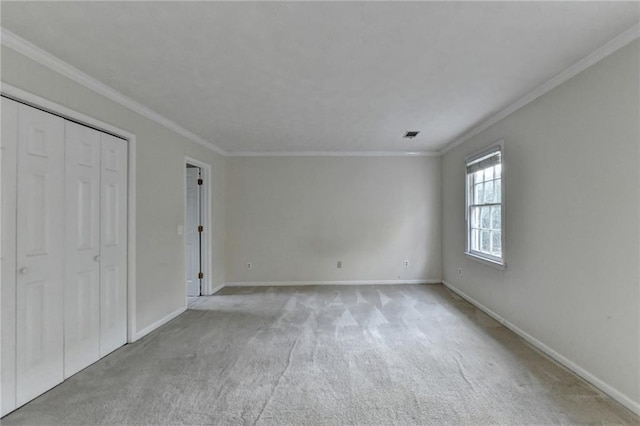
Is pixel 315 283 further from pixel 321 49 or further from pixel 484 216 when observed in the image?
pixel 321 49

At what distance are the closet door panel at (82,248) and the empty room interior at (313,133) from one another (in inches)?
0.7

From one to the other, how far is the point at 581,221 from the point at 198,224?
4.78 meters

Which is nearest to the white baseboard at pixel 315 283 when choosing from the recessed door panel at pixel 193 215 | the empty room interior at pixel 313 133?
the recessed door panel at pixel 193 215

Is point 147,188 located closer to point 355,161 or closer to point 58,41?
point 58,41

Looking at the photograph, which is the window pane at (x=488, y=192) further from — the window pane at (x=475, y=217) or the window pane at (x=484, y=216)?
the window pane at (x=475, y=217)

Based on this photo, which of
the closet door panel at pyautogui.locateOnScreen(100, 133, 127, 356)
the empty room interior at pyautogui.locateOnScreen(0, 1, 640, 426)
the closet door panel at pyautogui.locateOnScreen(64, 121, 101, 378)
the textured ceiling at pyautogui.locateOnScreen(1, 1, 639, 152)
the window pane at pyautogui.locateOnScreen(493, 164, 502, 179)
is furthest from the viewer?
the window pane at pyautogui.locateOnScreen(493, 164, 502, 179)

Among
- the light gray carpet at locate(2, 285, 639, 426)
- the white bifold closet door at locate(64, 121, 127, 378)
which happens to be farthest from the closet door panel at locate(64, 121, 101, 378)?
the light gray carpet at locate(2, 285, 639, 426)

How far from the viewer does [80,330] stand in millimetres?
2471

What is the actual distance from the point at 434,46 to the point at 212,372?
119 inches

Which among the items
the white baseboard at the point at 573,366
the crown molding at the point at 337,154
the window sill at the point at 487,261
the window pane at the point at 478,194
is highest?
the crown molding at the point at 337,154

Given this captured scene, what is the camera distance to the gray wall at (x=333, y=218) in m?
5.52

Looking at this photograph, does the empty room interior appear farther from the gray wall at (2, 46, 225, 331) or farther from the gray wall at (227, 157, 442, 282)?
the gray wall at (227, 157, 442, 282)

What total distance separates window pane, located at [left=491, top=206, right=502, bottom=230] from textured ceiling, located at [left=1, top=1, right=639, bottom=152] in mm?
1209

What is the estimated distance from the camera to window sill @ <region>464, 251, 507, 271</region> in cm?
345
